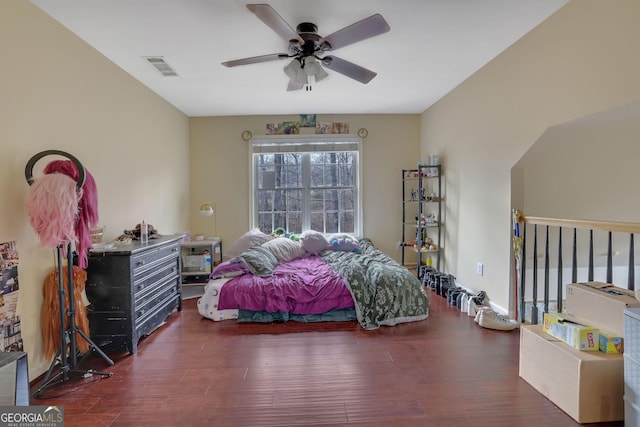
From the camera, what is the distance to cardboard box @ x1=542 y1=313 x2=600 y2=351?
180 centimetres

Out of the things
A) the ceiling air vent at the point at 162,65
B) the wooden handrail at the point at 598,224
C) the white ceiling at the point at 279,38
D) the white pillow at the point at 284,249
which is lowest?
the white pillow at the point at 284,249

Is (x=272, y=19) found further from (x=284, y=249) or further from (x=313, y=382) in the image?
(x=284, y=249)

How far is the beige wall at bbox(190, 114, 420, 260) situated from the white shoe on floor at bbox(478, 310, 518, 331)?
220 centimetres

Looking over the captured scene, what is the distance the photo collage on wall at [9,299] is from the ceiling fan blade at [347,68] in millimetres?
2501

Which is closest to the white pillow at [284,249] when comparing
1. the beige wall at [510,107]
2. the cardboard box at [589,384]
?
the beige wall at [510,107]

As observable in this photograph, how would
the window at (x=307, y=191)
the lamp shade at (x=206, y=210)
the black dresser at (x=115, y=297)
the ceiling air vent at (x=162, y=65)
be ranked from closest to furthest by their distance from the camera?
the black dresser at (x=115, y=297), the ceiling air vent at (x=162, y=65), the lamp shade at (x=206, y=210), the window at (x=307, y=191)

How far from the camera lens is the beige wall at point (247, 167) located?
506cm

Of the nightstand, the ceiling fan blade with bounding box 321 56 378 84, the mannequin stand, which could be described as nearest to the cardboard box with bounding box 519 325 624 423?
the ceiling fan blade with bounding box 321 56 378 84

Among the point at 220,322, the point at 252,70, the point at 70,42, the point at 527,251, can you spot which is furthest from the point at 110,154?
the point at 527,251

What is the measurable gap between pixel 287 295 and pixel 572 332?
2.20 m

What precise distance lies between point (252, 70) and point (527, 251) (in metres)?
3.28

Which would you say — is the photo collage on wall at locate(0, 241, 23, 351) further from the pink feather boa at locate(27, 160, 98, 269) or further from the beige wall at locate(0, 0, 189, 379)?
the pink feather boa at locate(27, 160, 98, 269)

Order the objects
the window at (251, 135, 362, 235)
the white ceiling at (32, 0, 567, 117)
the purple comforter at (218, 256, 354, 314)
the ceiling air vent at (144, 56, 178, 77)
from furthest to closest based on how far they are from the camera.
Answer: the window at (251, 135, 362, 235), the purple comforter at (218, 256, 354, 314), the ceiling air vent at (144, 56, 178, 77), the white ceiling at (32, 0, 567, 117)

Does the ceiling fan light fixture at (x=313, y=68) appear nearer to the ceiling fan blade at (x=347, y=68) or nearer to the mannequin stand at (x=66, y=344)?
the ceiling fan blade at (x=347, y=68)
